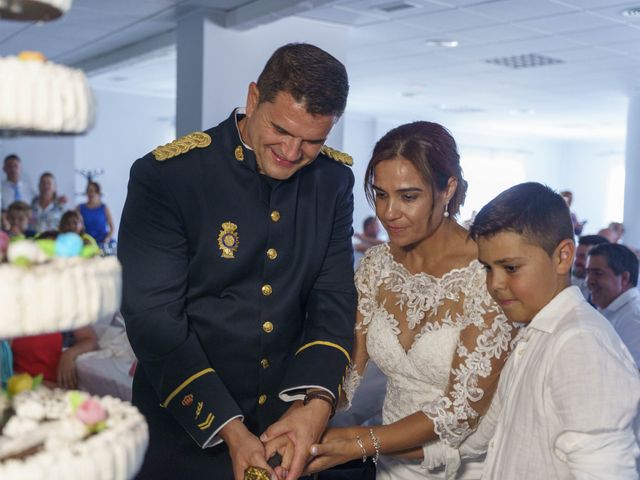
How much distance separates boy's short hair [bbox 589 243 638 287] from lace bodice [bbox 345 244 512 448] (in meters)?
2.84

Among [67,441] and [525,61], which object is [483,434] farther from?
[525,61]

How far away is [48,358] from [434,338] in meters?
2.72

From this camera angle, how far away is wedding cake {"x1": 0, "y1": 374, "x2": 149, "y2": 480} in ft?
2.89

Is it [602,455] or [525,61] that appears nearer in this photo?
[602,455]

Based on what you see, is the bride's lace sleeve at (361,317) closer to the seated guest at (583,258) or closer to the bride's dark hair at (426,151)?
the bride's dark hair at (426,151)

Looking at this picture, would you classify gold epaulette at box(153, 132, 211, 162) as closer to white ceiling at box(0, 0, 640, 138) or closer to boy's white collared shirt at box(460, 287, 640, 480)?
boy's white collared shirt at box(460, 287, 640, 480)

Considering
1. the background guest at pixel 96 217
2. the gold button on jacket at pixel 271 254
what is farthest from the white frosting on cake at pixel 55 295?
the background guest at pixel 96 217

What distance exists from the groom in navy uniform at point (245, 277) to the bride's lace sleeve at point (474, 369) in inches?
9.9

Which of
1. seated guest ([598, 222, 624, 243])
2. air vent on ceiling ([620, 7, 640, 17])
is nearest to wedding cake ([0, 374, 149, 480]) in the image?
air vent on ceiling ([620, 7, 640, 17])

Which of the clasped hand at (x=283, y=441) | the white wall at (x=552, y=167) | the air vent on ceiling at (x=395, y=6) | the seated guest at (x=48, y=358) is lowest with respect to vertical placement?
the seated guest at (x=48, y=358)

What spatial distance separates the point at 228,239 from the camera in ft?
5.51

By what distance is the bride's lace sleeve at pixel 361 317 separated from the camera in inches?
79.0

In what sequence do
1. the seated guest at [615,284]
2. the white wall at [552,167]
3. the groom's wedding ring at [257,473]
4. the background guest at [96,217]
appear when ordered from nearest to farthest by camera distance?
1. the groom's wedding ring at [257,473]
2. the seated guest at [615,284]
3. the background guest at [96,217]
4. the white wall at [552,167]

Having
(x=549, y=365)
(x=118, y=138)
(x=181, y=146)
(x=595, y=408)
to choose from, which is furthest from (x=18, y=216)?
(x=118, y=138)
